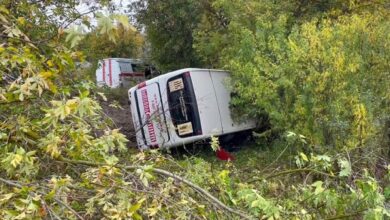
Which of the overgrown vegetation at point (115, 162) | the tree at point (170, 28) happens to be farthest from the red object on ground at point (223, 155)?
the tree at point (170, 28)

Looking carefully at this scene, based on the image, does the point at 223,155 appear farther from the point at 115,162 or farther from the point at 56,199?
the point at 56,199

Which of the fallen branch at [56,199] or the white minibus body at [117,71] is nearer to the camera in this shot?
the fallen branch at [56,199]

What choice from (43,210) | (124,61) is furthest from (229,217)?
(124,61)

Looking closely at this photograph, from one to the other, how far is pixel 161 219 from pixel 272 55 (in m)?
6.55

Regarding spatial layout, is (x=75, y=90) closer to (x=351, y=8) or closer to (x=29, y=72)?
(x=29, y=72)

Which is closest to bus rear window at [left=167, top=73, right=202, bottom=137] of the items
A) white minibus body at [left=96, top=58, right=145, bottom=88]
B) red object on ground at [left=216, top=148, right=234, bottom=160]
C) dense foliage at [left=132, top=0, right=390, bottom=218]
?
red object on ground at [left=216, top=148, right=234, bottom=160]

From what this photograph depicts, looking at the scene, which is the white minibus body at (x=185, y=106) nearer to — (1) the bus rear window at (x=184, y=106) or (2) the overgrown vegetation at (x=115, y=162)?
(1) the bus rear window at (x=184, y=106)

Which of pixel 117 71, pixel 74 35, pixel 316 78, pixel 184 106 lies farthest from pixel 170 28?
pixel 74 35

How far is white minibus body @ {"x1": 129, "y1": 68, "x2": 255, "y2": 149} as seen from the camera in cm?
896

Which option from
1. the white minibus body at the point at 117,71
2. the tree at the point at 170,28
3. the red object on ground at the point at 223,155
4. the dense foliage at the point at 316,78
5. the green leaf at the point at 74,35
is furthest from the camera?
the white minibus body at the point at 117,71

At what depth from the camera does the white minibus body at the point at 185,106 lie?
8961mm

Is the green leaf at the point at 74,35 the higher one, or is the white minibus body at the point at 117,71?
the white minibus body at the point at 117,71

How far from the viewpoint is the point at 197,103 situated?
29.5ft

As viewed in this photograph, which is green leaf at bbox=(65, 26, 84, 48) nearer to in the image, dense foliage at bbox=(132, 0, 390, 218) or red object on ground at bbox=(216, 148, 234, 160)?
dense foliage at bbox=(132, 0, 390, 218)
